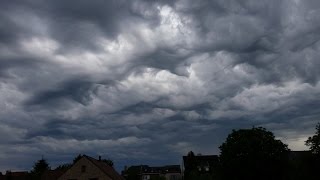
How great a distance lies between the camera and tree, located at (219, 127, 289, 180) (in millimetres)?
74625

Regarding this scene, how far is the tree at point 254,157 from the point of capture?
74.6m

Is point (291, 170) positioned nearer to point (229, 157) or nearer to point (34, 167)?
point (229, 157)

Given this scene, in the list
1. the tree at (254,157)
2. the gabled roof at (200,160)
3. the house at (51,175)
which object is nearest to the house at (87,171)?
the house at (51,175)

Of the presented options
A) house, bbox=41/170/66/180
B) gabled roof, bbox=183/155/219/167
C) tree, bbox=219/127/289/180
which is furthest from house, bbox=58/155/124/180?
gabled roof, bbox=183/155/219/167

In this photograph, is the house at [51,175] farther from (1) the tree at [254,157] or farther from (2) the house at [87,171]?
(1) the tree at [254,157]

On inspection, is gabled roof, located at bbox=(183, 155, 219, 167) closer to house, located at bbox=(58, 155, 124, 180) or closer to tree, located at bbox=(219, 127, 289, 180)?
house, located at bbox=(58, 155, 124, 180)

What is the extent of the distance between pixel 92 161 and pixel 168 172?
10936cm

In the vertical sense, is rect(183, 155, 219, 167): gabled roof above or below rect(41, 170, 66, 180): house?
above

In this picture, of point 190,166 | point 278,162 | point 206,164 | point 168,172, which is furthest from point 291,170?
point 168,172

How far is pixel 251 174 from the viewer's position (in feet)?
245

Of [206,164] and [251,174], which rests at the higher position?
[206,164]

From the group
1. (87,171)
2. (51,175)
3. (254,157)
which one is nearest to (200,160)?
Answer: (51,175)

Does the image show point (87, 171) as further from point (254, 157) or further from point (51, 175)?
point (254, 157)

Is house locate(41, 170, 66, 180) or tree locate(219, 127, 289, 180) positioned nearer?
tree locate(219, 127, 289, 180)
